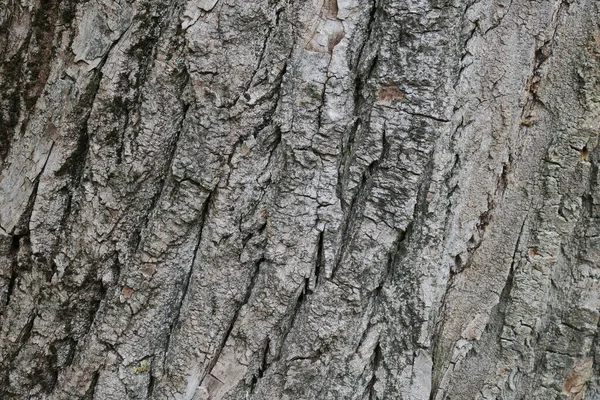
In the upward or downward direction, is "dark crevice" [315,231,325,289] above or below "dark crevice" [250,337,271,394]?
above

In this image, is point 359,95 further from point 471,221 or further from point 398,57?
point 471,221

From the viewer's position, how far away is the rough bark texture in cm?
145

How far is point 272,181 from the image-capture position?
1.49 metres

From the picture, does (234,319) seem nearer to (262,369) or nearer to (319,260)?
(262,369)

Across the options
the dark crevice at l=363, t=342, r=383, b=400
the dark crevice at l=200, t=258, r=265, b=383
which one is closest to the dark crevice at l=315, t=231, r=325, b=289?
the dark crevice at l=200, t=258, r=265, b=383

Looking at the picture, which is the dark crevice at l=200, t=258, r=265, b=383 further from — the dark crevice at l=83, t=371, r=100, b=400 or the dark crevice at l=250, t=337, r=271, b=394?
the dark crevice at l=83, t=371, r=100, b=400

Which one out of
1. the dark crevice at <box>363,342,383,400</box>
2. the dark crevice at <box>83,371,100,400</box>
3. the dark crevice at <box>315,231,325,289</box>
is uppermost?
the dark crevice at <box>315,231,325,289</box>

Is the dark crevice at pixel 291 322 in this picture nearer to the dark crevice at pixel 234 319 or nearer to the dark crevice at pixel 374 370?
the dark crevice at pixel 234 319

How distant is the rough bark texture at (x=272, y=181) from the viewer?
1451 millimetres

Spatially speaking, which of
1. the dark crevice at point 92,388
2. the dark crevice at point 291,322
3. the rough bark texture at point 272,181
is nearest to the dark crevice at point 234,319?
the rough bark texture at point 272,181

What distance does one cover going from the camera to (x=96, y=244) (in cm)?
154

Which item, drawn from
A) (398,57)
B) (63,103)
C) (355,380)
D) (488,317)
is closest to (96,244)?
(63,103)

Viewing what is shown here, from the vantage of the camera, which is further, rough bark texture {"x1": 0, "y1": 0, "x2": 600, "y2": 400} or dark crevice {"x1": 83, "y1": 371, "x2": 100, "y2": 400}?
dark crevice {"x1": 83, "y1": 371, "x2": 100, "y2": 400}

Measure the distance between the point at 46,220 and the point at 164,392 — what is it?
531 mm
